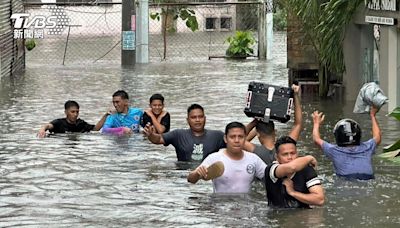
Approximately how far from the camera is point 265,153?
36.4 ft

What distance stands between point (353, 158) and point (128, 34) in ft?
80.2

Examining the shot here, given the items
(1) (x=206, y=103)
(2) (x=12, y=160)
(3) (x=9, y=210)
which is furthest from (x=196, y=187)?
(1) (x=206, y=103)

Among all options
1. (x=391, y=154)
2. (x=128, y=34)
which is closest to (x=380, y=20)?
(x=391, y=154)

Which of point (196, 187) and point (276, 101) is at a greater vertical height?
point (276, 101)

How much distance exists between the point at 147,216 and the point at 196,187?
168 centimetres

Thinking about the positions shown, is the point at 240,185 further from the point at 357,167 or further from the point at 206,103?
the point at 206,103

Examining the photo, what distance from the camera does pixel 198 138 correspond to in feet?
41.6

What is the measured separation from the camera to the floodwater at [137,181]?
32.5 feet

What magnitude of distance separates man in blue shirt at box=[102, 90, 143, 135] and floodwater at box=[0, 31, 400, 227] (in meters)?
0.18

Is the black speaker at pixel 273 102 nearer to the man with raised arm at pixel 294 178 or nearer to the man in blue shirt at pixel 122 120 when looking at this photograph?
the man with raised arm at pixel 294 178

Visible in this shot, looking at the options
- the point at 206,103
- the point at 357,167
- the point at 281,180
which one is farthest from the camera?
the point at 206,103

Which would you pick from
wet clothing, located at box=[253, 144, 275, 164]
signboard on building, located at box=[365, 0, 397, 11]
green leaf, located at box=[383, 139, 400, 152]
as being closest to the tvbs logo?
signboard on building, located at box=[365, 0, 397, 11]

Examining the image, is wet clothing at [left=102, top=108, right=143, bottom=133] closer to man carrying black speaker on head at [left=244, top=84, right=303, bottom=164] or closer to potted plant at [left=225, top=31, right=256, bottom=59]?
man carrying black speaker on head at [left=244, top=84, right=303, bottom=164]

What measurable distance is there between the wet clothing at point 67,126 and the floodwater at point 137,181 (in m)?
0.18
